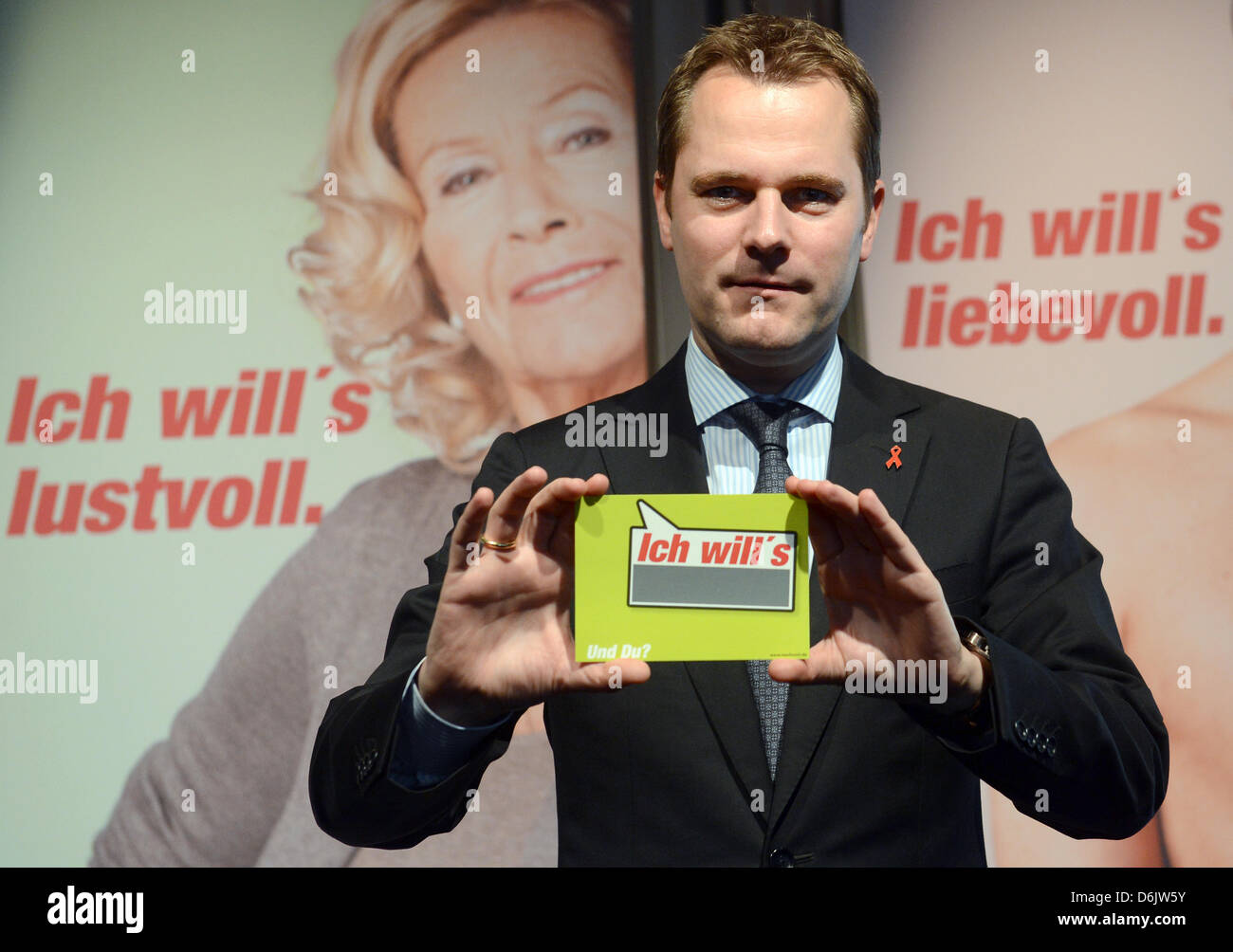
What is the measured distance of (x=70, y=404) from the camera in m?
2.92

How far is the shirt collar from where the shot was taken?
63.0 inches

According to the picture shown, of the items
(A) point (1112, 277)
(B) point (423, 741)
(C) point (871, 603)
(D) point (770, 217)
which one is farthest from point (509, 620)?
(A) point (1112, 277)

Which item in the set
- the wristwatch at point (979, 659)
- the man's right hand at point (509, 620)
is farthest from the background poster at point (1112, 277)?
the man's right hand at point (509, 620)

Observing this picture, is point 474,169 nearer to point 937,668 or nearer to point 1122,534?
point 1122,534

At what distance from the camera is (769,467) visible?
5.11ft

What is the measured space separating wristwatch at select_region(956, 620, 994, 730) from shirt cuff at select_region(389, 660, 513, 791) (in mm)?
505

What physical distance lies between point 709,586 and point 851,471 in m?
0.39

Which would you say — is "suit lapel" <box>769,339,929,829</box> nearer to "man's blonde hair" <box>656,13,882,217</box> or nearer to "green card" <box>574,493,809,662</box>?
"green card" <box>574,493,809,662</box>

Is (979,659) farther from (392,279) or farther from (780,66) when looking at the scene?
(392,279)

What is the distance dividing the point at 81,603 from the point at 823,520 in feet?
7.59

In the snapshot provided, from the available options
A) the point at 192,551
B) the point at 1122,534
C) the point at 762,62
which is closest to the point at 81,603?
the point at 192,551

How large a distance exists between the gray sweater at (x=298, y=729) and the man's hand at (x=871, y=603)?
5.77 ft

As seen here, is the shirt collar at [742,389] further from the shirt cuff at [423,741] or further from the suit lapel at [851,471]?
the shirt cuff at [423,741]

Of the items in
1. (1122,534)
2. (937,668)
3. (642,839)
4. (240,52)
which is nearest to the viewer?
(937,668)
